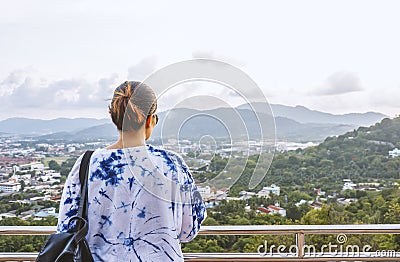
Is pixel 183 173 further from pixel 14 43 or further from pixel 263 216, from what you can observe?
pixel 14 43

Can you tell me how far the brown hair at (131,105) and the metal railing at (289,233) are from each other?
1505mm

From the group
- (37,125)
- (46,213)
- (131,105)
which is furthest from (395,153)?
(131,105)

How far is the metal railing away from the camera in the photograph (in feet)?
9.12

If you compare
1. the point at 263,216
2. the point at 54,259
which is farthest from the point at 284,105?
the point at 54,259

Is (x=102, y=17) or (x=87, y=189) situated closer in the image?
(x=87, y=189)

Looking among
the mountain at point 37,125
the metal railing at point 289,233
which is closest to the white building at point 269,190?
the metal railing at point 289,233

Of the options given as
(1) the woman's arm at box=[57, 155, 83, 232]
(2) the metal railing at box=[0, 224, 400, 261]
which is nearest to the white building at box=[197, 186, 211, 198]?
(1) the woman's arm at box=[57, 155, 83, 232]

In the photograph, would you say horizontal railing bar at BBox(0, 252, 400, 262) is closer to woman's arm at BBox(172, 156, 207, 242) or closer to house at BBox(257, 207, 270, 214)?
house at BBox(257, 207, 270, 214)

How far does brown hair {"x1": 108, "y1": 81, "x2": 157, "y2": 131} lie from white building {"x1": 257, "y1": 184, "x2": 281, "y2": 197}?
186 centimetres

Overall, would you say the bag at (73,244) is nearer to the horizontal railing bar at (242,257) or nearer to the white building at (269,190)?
the horizontal railing bar at (242,257)

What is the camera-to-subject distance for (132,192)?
1.30m

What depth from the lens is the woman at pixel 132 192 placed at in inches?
51.1

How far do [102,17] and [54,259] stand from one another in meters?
2.24

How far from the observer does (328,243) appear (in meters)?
3.08
